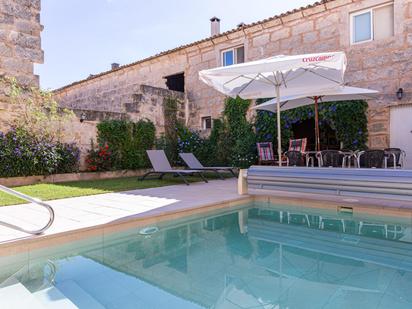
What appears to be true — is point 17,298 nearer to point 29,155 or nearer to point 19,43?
point 29,155

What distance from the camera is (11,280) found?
2822 mm

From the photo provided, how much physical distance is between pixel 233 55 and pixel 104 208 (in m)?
9.16

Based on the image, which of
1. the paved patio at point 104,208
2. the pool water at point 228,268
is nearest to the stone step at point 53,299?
the pool water at point 228,268

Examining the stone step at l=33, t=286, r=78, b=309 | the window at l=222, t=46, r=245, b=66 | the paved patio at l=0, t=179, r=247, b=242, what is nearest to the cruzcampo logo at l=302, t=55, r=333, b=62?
the paved patio at l=0, t=179, r=247, b=242

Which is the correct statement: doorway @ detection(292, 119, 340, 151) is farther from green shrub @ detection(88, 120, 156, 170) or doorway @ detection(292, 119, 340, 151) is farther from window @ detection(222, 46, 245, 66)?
green shrub @ detection(88, 120, 156, 170)

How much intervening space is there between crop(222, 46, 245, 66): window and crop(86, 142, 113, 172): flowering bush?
573 cm

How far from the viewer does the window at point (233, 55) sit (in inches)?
482

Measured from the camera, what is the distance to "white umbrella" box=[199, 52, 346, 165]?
5770 mm

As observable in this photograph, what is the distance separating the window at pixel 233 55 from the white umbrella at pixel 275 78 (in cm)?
484

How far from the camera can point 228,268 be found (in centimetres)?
313

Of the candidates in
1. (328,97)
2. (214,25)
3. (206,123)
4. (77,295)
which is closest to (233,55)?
(206,123)

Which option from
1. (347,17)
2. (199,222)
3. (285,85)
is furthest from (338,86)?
(199,222)

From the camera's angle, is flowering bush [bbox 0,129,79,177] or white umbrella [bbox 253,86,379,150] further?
flowering bush [bbox 0,129,79,177]

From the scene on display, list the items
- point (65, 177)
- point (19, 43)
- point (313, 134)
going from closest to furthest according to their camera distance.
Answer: point (19, 43), point (65, 177), point (313, 134)
